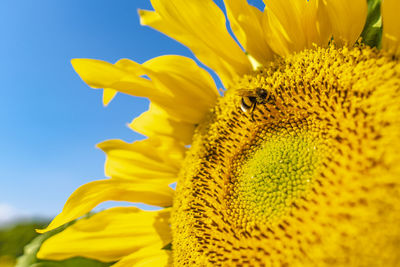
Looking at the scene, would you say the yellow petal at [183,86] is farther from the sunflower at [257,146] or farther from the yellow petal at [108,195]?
the yellow petal at [108,195]

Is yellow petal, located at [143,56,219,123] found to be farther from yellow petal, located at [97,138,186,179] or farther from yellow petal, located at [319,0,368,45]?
yellow petal, located at [319,0,368,45]

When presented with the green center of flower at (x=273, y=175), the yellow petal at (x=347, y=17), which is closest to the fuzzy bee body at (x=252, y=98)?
the green center of flower at (x=273, y=175)

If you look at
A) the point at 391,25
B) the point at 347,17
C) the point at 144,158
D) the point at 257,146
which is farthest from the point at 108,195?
the point at 391,25

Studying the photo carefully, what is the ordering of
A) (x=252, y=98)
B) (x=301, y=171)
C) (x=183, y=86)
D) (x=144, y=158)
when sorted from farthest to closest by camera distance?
(x=144, y=158), (x=183, y=86), (x=252, y=98), (x=301, y=171)

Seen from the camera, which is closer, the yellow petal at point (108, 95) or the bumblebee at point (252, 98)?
the bumblebee at point (252, 98)

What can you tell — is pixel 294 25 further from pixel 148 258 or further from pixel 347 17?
pixel 148 258

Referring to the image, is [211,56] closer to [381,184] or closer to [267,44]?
[267,44]

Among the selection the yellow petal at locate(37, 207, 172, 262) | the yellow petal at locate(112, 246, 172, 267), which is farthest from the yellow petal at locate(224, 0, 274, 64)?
the yellow petal at locate(112, 246, 172, 267)
